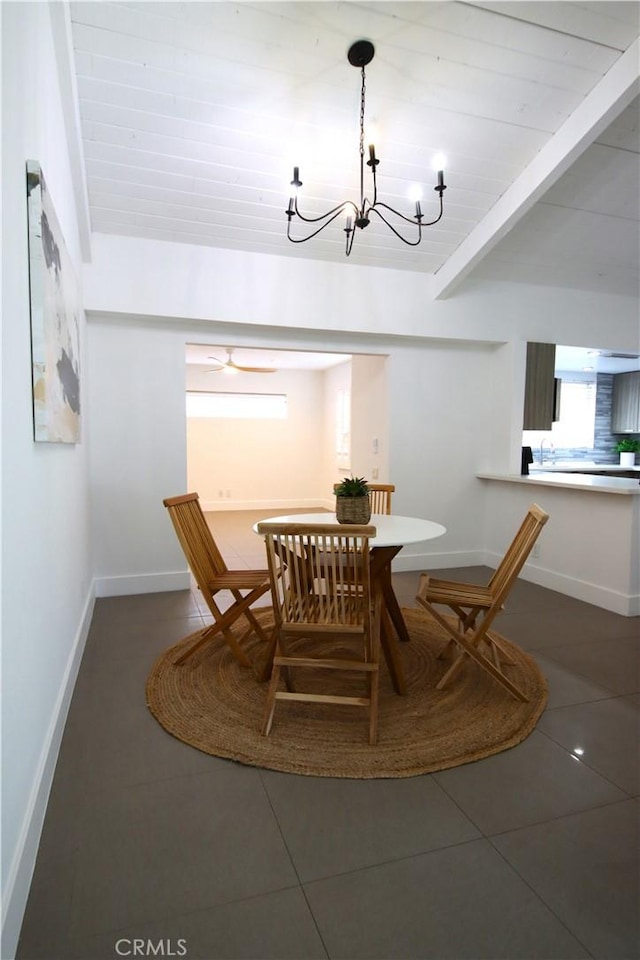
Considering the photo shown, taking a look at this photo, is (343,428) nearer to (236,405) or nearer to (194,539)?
(236,405)

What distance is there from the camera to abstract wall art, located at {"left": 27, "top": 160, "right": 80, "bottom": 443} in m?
1.52

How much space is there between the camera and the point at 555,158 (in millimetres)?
3121

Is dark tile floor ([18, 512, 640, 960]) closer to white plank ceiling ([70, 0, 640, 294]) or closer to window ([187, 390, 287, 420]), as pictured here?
white plank ceiling ([70, 0, 640, 294])

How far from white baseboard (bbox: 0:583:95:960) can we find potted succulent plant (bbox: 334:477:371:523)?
1.47 m

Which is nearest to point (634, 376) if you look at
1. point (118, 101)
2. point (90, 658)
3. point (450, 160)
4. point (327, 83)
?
point (450, 160)

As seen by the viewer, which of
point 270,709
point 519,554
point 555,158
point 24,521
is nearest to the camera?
point 24,521

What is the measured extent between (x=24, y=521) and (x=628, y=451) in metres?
8.23

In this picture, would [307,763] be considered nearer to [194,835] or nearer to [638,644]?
[194,835]

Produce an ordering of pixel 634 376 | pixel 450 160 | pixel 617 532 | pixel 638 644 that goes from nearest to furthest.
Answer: pixel 638 644, pixel 450 160, pixel 617 532, pixel 634 376

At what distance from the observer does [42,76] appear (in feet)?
6.03

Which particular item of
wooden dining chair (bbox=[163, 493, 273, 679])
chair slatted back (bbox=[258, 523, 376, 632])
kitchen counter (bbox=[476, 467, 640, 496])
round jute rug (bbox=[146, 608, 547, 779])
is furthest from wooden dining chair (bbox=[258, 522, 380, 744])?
kitchen counter (bbox=[476, 467, 640, 496])

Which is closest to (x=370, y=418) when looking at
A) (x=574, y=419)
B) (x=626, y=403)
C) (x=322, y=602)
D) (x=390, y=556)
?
(x=390, y=556)

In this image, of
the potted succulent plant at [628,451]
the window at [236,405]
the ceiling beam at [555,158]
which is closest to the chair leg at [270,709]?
the ceiling beam at [555,158]

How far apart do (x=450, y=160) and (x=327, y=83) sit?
957 mm
